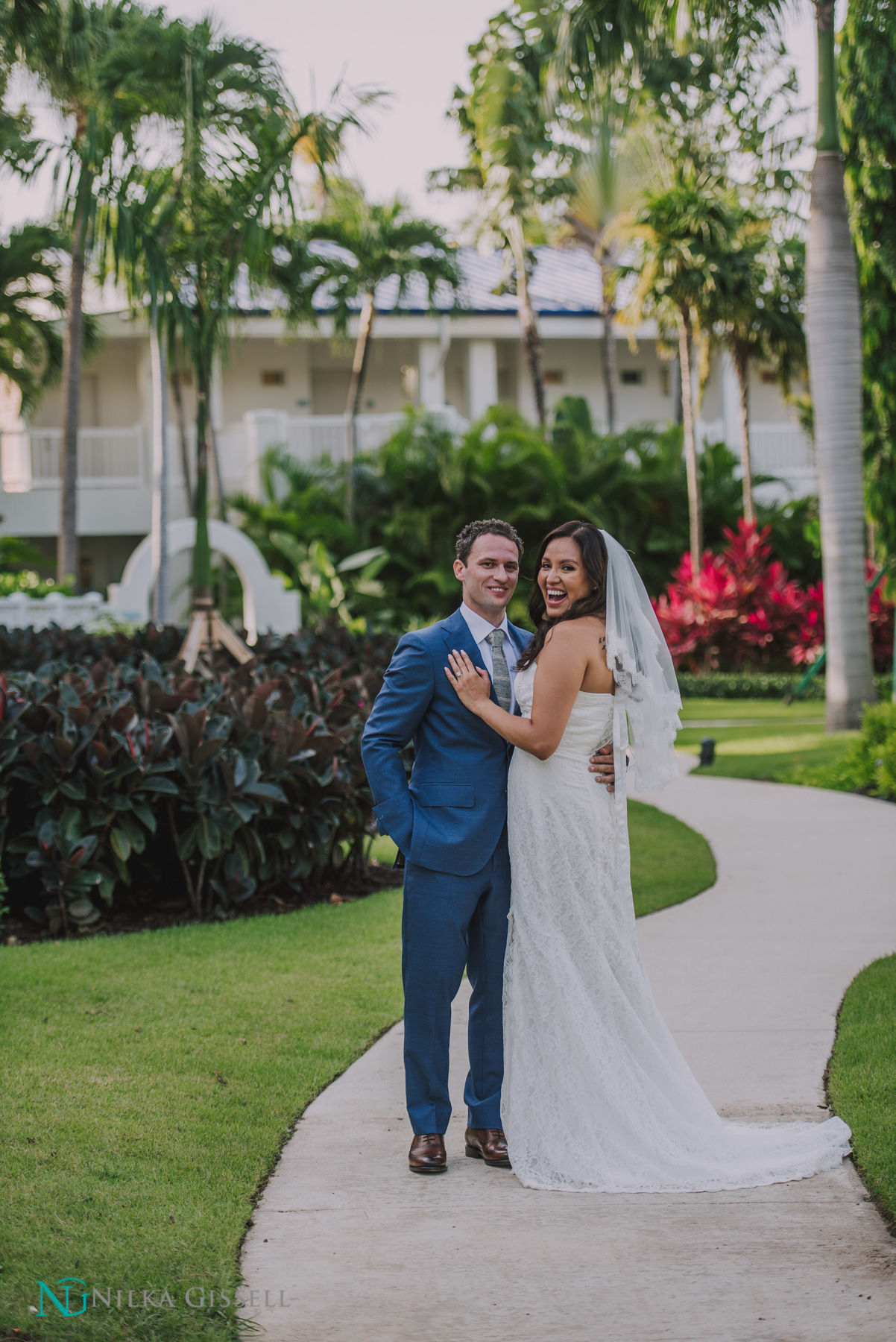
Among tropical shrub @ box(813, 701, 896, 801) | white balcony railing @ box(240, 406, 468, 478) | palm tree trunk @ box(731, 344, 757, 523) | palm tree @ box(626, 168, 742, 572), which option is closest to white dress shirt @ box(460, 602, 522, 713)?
tropical shrub @ box(813, 701, 896, 801)

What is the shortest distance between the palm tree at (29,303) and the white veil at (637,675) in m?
19.0

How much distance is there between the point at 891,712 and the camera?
34.8 ft

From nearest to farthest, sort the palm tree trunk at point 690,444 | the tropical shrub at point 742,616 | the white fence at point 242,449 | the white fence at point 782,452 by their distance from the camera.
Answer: the tropical shrub at point 742,616, the palm tree trunk at point 690,444, the white fence at point 242,449, the white fence at point 782,452

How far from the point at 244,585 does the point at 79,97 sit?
278 inches

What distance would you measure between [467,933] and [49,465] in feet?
73.4

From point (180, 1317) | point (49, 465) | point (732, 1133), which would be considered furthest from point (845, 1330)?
point (49, 465)

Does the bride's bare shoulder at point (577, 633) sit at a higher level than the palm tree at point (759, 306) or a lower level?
lower

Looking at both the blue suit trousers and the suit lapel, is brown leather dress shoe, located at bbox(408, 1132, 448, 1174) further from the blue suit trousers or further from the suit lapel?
the suit lapel

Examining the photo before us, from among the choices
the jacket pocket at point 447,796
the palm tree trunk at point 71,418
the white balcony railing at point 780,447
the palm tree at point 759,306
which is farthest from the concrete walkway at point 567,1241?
the white balcony railing at point 780,447

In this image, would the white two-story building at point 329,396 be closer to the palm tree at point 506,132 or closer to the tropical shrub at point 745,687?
the palm tree at point 506,132

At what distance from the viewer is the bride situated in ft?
12.4

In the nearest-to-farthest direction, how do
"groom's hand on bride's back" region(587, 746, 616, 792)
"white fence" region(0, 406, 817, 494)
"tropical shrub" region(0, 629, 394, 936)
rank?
1. "groom's hand on bride's back" region(587, 746, 616, 792)
2. "tropical shrub" region(0, 629, 394, 936)
3. "white fence" region(0, 406, 817, 494)

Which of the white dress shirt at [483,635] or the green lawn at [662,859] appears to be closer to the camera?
the white dress shirt at [483,635]

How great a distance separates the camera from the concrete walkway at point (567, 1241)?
2934 mm
